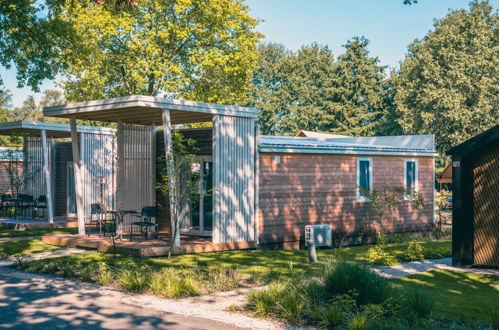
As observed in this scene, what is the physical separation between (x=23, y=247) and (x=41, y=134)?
250 inches

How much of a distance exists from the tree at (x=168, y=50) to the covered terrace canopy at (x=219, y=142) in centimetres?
1192

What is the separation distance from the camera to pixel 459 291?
1001 cm

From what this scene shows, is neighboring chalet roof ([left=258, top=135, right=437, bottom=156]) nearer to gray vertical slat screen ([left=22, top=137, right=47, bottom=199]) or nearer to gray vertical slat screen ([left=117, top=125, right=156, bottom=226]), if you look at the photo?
gray vertical slat screen ([left=117, top=125, right=156, bottom=226])

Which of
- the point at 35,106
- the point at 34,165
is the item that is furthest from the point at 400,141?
the point at 35,106

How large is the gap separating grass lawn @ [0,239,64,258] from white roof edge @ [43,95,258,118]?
3547 millimetres

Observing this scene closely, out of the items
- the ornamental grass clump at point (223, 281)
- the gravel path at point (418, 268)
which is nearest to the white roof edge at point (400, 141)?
the gravel path at point (418, 268)

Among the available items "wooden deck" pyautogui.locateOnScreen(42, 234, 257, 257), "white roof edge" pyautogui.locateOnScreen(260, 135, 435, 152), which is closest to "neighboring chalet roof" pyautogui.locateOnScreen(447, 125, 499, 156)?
"wooden deck" pyautogui.locateOnScreen(42, 234, 257, 257)

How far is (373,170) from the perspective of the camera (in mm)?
18891

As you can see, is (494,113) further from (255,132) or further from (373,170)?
(255,132)

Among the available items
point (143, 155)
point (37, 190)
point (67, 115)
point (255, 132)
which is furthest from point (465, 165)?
point (37, 190)

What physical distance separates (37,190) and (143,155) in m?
8.12

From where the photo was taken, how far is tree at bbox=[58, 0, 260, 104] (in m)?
27.8

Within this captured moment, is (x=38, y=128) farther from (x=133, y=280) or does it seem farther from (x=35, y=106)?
(x=35, y=106)

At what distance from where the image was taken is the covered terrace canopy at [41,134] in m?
20.0
